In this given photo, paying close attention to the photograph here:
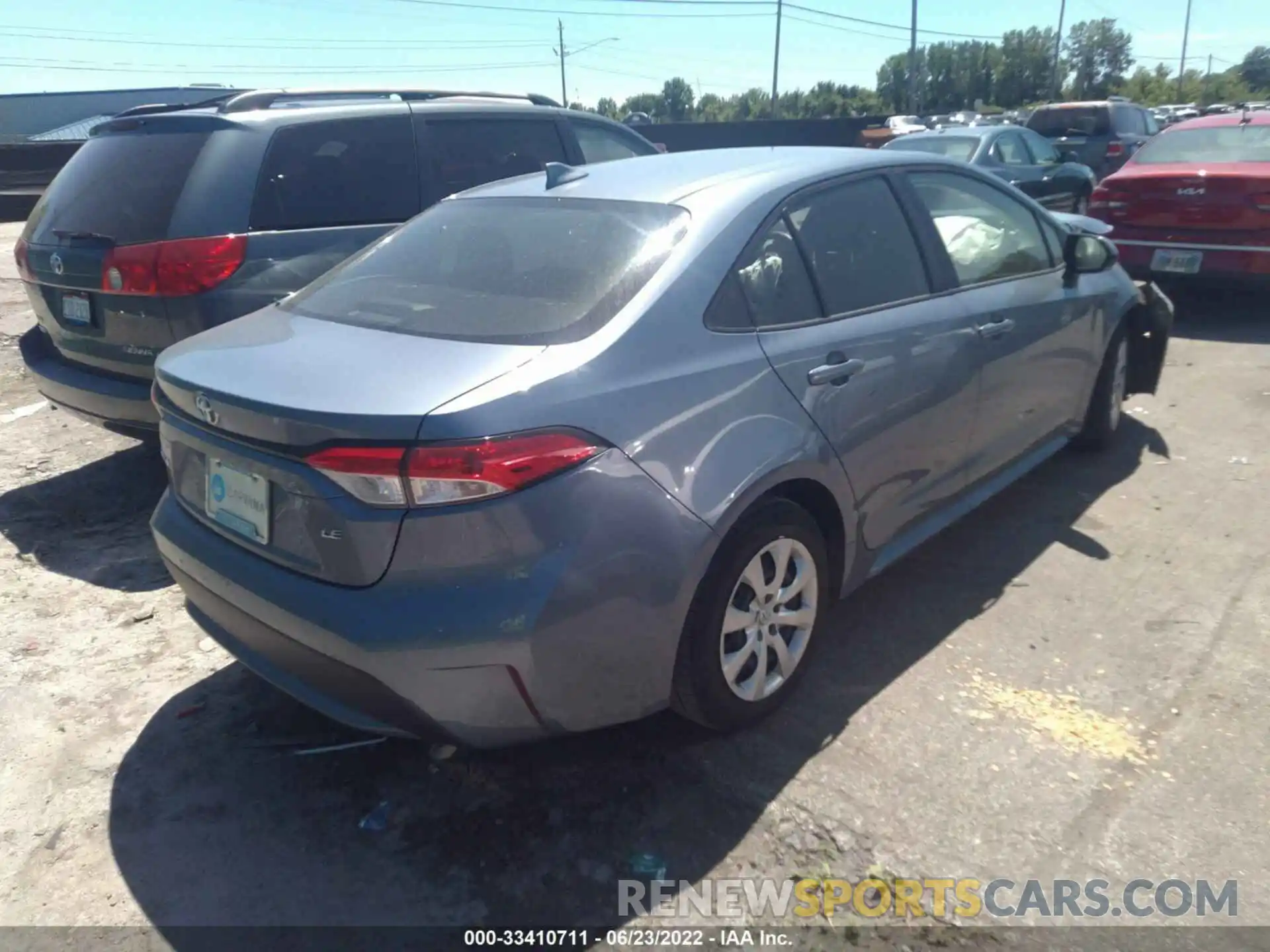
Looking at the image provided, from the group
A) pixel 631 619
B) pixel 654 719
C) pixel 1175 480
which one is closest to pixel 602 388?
pixel 631 619

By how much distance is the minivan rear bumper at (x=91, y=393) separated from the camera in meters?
4.42

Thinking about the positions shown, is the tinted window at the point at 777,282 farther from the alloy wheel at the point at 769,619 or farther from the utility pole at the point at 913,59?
the utility pole at the point at 913,59

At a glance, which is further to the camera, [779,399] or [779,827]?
[779,399]

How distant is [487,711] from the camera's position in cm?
241

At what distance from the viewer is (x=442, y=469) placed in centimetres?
226

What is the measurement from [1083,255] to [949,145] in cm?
777

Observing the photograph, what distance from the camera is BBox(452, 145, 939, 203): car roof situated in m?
3.19

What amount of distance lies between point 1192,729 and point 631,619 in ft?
6.04

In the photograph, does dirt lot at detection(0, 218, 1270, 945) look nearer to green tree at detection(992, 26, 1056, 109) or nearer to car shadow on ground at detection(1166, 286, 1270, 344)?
car shadow on ground at detection(1166, 286, 1270, 344)

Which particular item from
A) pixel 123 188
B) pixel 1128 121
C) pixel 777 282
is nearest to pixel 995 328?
pixel 777 282

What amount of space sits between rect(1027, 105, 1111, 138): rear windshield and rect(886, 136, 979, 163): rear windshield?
20.5 ft

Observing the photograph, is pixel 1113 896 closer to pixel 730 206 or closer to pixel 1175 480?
pixel 730 206

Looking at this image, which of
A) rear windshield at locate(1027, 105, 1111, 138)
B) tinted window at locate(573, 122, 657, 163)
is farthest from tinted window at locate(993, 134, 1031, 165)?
tinted window at locate(573, 122, 657, 163)

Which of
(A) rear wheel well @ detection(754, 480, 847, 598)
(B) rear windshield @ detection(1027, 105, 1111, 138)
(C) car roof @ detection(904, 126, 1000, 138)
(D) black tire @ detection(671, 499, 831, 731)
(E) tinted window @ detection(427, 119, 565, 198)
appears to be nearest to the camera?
(D) black tire @ detection(671, 499, 831, 731)
